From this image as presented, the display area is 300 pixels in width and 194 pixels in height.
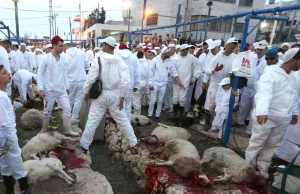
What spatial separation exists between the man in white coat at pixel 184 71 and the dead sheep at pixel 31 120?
3.90 metres

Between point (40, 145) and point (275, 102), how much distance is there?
4014 mm

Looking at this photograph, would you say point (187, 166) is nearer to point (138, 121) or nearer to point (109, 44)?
point (109, 44)

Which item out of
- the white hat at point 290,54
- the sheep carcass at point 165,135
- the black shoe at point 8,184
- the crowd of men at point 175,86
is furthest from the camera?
the sheep carcass at point 165,135

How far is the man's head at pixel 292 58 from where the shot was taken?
3.21 meters

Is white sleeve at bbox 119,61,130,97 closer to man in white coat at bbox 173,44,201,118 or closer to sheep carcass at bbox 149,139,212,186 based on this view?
sheep carcass at bbox 149,139,212,186

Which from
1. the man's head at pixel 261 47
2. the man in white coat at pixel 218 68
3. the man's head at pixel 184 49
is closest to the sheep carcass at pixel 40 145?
the man in white coat at pixel 218 68

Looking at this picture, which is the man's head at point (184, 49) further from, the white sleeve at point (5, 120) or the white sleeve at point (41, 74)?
the white sleeve at point (5, 120)

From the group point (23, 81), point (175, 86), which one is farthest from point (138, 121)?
point (23, 81)

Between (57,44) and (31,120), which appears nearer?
(57,44)

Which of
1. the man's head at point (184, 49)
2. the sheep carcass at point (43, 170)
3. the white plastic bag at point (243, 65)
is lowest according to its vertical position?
the sheep carcass at point (43, 170)

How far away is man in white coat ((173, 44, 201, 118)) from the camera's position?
265 inches

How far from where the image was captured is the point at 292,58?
129 inches

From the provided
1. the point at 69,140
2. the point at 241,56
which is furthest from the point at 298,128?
the point at 69,140

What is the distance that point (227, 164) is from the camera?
3.59m
